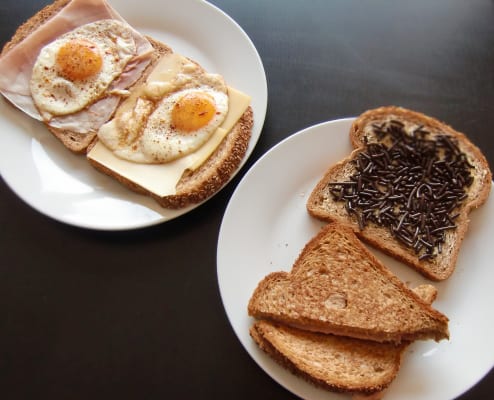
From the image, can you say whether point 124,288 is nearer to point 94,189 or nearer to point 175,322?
point 175,322

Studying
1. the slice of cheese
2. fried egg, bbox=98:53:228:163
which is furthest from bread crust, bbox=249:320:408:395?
fried egg, bbox=98:53:228:163

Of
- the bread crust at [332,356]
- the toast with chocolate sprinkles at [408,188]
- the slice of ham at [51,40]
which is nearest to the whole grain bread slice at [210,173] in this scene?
the slice of ham at [51,40]

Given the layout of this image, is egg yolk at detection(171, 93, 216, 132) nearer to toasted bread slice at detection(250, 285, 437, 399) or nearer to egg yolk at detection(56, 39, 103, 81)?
egg yolk at detection(56, 39, 103, 81)

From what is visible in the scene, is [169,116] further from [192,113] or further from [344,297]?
[344,297]

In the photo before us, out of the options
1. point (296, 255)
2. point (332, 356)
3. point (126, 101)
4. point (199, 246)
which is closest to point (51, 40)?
point (126, 101)

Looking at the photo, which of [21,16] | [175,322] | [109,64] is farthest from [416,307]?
[21,16]

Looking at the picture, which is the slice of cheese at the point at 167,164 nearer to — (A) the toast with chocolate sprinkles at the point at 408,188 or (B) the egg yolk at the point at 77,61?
(B) the egg yolk at the point at 77,61
